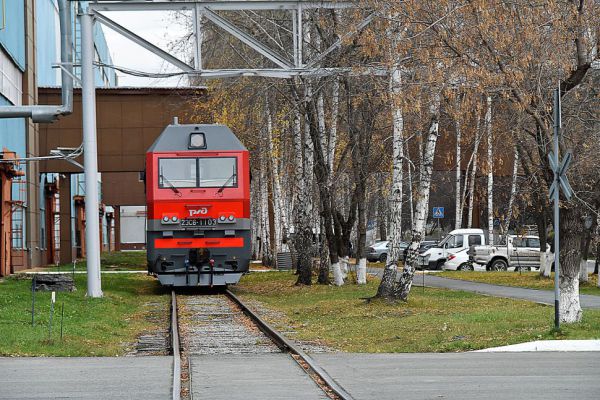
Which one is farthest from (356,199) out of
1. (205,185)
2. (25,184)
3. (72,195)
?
(72,195)

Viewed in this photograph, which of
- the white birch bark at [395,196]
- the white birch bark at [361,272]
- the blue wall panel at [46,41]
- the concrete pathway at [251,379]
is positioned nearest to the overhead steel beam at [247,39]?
the white birch bark at [395,196]

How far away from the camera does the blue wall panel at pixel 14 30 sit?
40.9m

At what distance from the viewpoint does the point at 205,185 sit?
2905cm

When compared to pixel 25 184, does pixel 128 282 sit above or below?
below

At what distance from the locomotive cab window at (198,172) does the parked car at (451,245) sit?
76.6 ft

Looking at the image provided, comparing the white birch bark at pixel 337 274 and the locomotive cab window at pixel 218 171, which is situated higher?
the locomotive cab window at pixel 218 171

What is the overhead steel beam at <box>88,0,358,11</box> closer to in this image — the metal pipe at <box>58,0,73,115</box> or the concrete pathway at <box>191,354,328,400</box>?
the metal pipe at <box>58,0,73,115</box>

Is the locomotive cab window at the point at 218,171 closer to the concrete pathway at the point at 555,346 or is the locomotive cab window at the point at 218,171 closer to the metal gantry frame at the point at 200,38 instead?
the metal gantry frame at the point at 200,38

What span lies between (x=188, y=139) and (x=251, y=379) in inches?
680

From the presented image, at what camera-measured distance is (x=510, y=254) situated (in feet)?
162

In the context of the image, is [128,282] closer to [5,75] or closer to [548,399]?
[5,75]

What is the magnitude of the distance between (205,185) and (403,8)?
11705mm

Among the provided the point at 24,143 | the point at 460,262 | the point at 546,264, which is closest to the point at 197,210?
the point at 546,264

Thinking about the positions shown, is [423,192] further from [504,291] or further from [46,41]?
[46,41]
